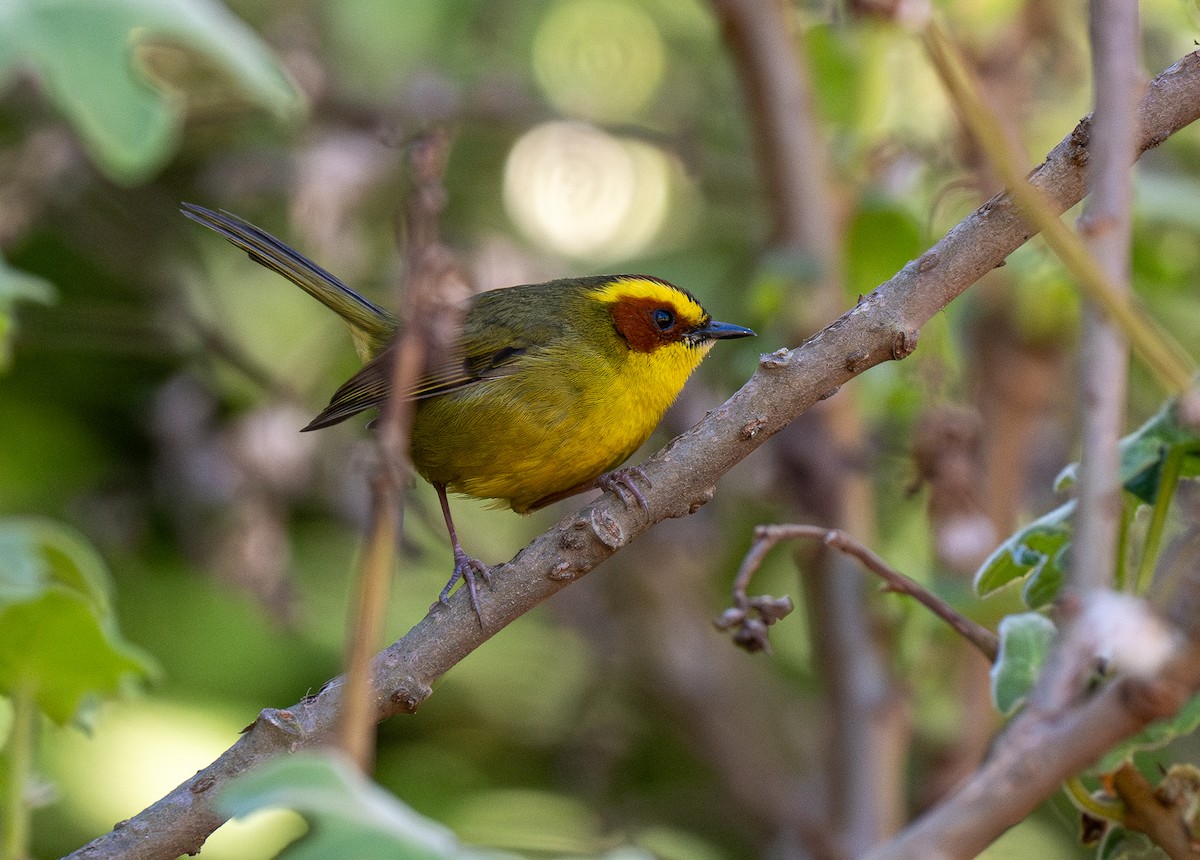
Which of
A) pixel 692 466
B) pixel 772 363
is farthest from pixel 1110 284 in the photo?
pixel 692 466

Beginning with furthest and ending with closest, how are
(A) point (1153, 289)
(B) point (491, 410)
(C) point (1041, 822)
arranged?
(C) point (1041, 822), (A) point (1153, 289), (B) point (491, 410)

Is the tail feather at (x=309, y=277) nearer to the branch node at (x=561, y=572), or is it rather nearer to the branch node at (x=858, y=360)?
the branch node at (x=561, y=572)

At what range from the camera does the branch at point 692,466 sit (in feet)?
5.93

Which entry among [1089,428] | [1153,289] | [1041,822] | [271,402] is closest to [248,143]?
[271,402]

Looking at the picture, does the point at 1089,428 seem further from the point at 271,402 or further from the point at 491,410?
the point at 271,402

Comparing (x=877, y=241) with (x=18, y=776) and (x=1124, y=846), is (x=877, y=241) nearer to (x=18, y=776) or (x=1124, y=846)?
(x=1124, y=846)

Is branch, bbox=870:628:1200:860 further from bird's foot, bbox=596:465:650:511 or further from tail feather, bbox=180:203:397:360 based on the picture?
tail feather, bbox=180:203:397:360

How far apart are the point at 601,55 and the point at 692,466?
4489 mm

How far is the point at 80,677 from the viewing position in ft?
7.21

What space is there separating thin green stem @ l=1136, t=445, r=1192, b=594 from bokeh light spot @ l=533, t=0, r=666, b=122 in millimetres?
4295

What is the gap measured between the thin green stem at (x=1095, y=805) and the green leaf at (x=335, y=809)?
1081 mm

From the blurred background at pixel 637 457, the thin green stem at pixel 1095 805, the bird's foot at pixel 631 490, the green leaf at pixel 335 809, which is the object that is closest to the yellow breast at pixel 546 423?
the blurred background at pixel 637 457

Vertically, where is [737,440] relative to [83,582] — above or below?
below

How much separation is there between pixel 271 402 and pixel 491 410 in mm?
1461
